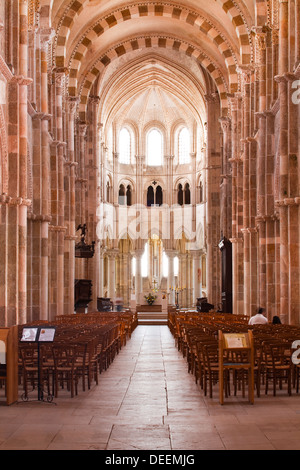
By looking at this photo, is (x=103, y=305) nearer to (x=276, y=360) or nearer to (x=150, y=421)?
(x=276, y=360)

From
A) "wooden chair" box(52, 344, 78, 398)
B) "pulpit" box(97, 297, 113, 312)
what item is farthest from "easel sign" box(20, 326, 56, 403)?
"pulpit" box(97, 297, 113, 312)

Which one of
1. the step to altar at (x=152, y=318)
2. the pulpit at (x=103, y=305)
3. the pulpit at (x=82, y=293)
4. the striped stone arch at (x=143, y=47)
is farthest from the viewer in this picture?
the pulpit at (x=103, y=305)

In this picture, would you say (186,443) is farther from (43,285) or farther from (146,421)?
(43,285)

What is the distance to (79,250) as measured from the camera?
36.5 meters

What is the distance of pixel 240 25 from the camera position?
107ft

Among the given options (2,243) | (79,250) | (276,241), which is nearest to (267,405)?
(2,243)

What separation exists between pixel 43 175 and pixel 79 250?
11134mm

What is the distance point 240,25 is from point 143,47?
11172 mm

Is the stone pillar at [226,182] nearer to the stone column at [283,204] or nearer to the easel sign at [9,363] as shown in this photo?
the stone column at [283,204]

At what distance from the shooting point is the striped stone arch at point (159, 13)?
121ft

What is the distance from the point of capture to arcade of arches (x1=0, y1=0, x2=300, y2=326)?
789 inches

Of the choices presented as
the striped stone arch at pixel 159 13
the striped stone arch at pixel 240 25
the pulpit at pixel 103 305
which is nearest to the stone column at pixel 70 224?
the striped stone arch at pixel 159 13

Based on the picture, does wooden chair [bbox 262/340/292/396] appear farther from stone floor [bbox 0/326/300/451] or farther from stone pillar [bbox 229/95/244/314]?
stone pillar [bbox 229/95/244/314]

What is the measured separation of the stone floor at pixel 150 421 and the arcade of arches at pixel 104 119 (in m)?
8.55
